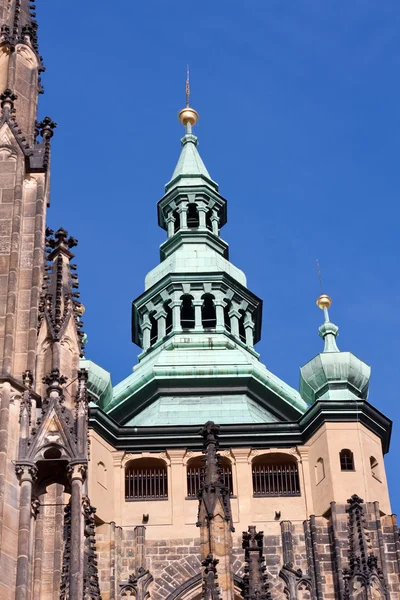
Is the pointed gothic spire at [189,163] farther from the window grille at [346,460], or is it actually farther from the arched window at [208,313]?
the window grille at [346,460]

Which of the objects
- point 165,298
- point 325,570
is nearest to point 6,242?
point 325,570

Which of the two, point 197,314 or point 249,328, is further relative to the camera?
point 249,328

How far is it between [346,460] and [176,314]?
7.80m

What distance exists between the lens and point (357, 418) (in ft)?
125

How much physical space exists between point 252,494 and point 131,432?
2869 millimetres

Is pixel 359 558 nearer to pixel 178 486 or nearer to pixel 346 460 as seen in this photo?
pixel 346 460

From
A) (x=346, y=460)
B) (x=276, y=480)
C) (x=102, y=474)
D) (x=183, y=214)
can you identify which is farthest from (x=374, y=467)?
(x=183, y=214)

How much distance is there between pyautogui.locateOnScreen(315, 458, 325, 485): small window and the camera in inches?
1469

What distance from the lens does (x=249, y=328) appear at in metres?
44.7

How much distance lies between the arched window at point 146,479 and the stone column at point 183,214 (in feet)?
34.8

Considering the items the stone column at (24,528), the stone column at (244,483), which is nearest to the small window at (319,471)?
the stone column at (244,483)

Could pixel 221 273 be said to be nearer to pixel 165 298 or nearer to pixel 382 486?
pixel 165 298

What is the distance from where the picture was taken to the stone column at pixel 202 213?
47.5m

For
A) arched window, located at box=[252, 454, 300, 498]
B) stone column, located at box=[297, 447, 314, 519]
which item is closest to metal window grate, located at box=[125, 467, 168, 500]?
arched window, located at box=[252, 454, 300, 498]
